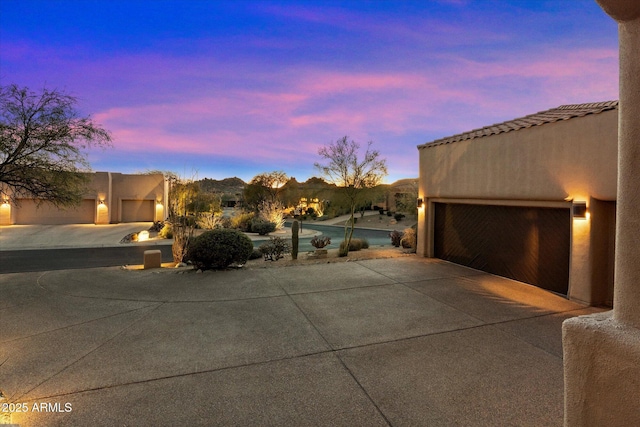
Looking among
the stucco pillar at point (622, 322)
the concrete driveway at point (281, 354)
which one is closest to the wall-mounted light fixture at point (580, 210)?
the concrete driveway at point (281, 354)

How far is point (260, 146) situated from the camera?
3181 centimetres

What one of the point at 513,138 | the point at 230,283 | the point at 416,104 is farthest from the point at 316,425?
the point at 416,104

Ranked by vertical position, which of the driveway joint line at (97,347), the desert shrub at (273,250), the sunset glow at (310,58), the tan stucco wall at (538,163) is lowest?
the driveway joint line at (97,347)

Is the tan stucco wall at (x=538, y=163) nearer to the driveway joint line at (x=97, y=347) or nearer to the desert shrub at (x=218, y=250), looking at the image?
the desert shrub at (x=218, y=250)

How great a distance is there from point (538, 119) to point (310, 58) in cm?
984

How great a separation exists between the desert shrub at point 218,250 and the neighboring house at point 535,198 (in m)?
6.55

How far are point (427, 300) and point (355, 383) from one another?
3.42 metres

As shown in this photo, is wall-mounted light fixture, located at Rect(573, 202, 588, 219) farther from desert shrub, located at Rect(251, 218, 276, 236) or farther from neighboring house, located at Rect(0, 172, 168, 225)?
neighboring house, located at Rect(0, 172, 168, 225)

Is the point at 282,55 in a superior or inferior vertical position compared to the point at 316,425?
superior

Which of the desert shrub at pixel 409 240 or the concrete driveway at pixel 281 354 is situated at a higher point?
the desert shrub at pixel 409 240

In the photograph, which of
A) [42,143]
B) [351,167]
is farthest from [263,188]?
[42,143]

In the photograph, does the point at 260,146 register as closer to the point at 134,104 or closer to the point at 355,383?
the point at 134,104

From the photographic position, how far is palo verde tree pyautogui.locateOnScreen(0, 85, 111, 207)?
725cm

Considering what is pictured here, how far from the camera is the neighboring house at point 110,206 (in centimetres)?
2198
